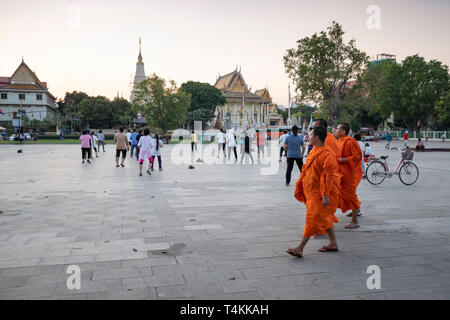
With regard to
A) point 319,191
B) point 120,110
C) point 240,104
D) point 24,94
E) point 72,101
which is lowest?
point 319,191

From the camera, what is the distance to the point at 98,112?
249ft

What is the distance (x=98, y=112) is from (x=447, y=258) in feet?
256

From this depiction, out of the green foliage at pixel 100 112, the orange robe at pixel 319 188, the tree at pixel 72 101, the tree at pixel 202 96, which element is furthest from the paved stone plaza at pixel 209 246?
the tree at pixel 72 101

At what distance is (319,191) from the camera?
4.35 metres

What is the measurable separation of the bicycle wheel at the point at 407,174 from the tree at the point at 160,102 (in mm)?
42279

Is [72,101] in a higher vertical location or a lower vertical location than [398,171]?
higher

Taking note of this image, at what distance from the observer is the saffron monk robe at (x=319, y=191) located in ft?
13.9

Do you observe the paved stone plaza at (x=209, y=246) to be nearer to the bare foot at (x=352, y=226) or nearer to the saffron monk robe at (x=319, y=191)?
the bare foot at (x=352, y=226)

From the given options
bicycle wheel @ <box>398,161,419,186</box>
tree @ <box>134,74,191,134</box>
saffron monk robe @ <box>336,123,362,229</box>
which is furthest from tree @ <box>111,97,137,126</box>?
saffron monk robe @ <box>336,123,362,229</box>

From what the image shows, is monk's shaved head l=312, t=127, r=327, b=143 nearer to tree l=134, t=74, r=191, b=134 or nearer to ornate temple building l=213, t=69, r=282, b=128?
tree l=134, t=74, r=191, b=134

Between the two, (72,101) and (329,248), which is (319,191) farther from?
(72,101)

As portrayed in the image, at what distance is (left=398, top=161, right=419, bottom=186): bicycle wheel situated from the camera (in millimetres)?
10359

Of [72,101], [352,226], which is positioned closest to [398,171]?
[352,226]

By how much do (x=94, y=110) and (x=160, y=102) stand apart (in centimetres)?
3061
